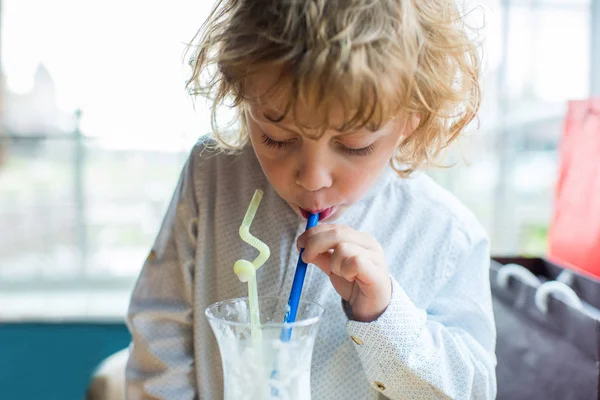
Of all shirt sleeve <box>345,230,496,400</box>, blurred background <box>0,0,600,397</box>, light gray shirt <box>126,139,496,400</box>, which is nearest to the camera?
shirt sleeve <box>345,230,496,400</box>

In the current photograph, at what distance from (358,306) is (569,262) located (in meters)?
0.62

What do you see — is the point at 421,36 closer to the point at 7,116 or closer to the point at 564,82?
the point at 564,82

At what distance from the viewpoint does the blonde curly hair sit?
2.05ft

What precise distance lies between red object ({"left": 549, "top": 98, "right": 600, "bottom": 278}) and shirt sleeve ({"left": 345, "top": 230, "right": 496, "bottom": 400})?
1.08ft

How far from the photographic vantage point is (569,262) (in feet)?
3.96

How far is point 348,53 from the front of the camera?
2.03ft

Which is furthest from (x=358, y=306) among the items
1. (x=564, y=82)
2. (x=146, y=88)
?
(x=564, y=82)

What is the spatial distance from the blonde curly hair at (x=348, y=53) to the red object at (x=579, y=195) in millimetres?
496

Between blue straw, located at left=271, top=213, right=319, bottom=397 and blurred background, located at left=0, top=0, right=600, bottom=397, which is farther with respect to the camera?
blurred background, located at left=0, top=0, right=600, bottom=397

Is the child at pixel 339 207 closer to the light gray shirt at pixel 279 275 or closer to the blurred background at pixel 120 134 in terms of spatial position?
the light gray shirt at pixel 279 275

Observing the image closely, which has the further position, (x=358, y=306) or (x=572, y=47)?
(x=572, y=47)

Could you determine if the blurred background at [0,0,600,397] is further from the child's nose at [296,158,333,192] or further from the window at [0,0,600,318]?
the child's nose at [296,158,333,192]

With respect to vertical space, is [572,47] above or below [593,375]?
above

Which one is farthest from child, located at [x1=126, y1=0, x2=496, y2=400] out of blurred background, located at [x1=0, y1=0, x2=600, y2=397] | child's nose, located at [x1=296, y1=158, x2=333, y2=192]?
→ blurred background, located at [x1=0, y1=0, x2=600, y2=397]
